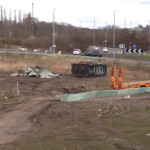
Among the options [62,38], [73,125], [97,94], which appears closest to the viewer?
[73,125]

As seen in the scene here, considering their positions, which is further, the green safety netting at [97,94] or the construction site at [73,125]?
the green safety netting at [97,94]

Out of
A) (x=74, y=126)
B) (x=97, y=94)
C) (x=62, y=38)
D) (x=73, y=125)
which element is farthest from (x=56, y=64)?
(x=62, y=38)

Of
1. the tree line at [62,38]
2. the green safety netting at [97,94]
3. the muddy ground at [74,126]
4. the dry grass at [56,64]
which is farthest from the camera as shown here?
the tree line at [62,38]

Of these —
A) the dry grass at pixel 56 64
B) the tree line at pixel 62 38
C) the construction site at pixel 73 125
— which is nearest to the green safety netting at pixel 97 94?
the construction site at pixel 73 125

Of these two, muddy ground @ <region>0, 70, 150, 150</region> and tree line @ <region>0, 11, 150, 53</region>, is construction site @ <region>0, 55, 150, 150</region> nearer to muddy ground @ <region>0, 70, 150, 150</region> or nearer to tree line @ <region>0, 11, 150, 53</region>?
muddy ground @ <region>0, 70, 150, 150</region>

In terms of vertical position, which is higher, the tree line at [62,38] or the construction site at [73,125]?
the tree line at [62,38]

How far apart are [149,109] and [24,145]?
23.5ft

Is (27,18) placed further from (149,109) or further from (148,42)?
(149,109)

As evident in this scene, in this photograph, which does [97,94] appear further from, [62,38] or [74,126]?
[62,38]

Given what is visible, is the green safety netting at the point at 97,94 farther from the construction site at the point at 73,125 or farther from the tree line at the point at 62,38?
the tree line at the point at 62,38

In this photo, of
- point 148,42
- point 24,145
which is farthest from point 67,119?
point 148,42

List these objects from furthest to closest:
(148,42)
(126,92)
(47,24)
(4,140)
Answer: (47,24)
(148,42)
(126,92)
(4,140)

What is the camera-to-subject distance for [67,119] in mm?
14062

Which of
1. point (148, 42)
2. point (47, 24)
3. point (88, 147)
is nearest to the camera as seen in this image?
point (88, 147)
